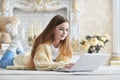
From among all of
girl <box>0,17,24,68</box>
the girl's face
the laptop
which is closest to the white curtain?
girl <box>0,17,24,68</box>

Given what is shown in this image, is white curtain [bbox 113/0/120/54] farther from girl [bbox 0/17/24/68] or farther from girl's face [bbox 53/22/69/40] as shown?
girl's face [bbox 53/22/69/40]

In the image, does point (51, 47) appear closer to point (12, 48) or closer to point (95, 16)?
point (12, 48)

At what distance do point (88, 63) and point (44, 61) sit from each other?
30 cm

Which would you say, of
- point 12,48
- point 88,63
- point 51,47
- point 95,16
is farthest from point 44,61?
point 95,16

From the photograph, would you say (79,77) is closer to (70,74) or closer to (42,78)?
(70,74)

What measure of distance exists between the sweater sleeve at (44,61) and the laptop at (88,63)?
4.0 inches

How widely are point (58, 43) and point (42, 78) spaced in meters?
0.64

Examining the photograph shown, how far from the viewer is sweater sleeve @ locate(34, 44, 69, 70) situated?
2.03m

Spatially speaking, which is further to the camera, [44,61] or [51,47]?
[51,47]

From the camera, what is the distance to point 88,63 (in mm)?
1935

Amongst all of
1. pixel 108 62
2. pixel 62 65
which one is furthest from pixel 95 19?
pixel 62 65

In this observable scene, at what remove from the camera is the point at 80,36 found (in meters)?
6.75

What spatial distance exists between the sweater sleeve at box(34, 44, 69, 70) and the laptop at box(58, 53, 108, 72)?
0.10 m

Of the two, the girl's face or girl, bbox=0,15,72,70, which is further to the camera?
the girl's face
